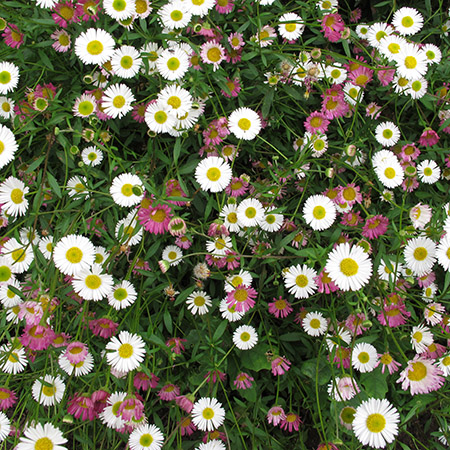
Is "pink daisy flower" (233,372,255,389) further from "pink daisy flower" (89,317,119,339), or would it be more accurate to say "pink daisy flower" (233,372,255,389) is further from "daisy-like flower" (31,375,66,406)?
"daisy-like flower" (31,375,66,406)

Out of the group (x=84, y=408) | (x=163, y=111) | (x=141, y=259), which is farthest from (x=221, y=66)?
(x=84, y=408)

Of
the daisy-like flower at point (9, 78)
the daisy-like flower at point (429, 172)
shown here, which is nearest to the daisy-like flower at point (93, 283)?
the daisy-like flower at point (9, 78)

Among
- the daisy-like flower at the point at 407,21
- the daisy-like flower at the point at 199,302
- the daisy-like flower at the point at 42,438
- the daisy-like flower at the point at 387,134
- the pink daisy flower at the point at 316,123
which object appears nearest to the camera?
the daisy-like flower at the point at 42,438

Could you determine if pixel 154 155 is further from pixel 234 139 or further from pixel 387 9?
pixel 387 9

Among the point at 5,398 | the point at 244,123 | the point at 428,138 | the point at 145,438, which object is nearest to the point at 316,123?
the point at 244,123

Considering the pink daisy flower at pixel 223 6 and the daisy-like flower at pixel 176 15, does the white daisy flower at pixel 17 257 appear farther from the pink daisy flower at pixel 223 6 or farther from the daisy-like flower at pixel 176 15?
the pink daisy flower at pixel 223 6

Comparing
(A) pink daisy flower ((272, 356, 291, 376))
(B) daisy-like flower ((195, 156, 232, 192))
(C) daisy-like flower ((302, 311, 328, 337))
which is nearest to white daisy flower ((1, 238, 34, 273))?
(B) daisy-like flower ((195, 156, 232, 192))

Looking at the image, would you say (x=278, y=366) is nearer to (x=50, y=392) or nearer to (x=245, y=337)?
(x=245, y=337)
